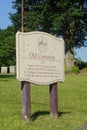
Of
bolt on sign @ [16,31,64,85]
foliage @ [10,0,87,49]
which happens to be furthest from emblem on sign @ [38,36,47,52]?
foliage @ [10,0,87,49]

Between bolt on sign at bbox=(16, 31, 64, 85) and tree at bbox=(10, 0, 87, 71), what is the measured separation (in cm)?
3518

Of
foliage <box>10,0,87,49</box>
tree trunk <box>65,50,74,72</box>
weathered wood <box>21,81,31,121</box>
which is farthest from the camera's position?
tree trunk <box>65,50,74,72</box>

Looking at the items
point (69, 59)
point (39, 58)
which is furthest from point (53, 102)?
point (69, 59)

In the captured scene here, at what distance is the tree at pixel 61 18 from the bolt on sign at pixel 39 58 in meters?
35.2

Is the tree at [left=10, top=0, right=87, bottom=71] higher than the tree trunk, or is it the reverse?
the tree at [left=10, top=0, right=87, bottom=71]

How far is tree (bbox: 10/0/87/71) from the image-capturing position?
47.3m

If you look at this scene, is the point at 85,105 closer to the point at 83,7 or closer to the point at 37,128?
the point at 37,128

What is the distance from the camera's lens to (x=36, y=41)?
10.6 m

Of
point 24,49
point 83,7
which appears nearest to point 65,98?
point 24,49

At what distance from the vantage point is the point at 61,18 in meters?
46.2

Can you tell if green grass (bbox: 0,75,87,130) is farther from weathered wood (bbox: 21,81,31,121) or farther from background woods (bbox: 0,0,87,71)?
background woods (bbox: 0,0,87,71)

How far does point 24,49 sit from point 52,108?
1.90m

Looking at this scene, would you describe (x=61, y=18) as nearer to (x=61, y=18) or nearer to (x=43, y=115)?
(x=61, y=18)

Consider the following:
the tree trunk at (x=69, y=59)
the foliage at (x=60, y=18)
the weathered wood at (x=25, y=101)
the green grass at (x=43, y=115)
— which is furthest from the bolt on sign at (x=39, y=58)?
the tree trunk at (x=69, y=59)
